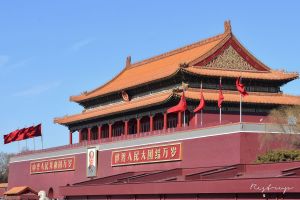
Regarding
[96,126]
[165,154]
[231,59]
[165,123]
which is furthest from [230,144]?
[96,126]

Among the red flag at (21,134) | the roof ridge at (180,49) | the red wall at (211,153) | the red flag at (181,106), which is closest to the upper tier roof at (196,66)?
the roof ridge at (180,49)

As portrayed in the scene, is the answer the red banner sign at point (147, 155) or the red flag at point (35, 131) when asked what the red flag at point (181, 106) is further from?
the red flag at point (35, 131)

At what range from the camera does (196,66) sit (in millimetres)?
47844

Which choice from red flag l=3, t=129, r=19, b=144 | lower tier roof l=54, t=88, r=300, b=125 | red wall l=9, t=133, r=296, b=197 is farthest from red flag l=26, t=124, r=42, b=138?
red wall l=9, t=133, r=296, b=197

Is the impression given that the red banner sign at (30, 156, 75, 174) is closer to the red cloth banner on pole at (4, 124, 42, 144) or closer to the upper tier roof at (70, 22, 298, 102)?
the red cloth banner on pole at (4, 124, 42, 144)

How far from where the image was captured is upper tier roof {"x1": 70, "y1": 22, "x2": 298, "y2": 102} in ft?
157

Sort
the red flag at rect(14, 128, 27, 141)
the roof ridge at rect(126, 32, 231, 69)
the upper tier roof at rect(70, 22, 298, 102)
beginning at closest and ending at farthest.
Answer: the upper tier roof at rect(70, 22, 298, 102) < the roof ridge at rect(126, 32, 231, 69) < the red flag at rect(14, 128, 27, 141)

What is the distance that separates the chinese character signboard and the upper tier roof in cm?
582

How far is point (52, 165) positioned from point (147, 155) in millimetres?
16585

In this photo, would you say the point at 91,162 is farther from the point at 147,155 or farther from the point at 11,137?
the point at 11,137

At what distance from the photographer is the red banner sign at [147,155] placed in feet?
140

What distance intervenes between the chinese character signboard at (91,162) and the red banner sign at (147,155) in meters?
2.64

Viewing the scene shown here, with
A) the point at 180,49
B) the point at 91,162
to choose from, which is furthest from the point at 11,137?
the point at 180,49

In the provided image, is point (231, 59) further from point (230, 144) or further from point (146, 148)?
point (230, 144)
